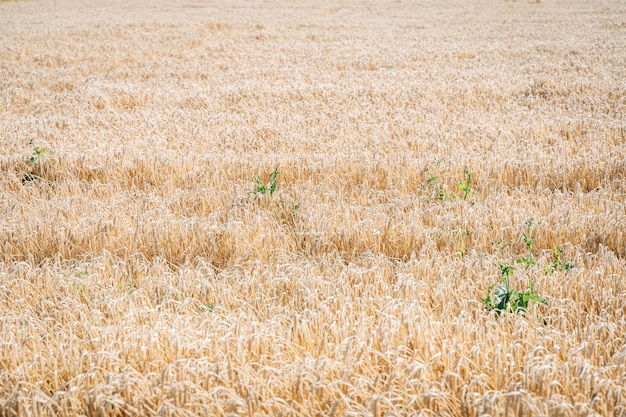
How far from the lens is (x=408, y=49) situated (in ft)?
62.2

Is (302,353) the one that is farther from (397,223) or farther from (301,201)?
(301,201)

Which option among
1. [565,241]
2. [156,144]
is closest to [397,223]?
[565,241]

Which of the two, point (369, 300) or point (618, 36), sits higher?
point (618, 36)

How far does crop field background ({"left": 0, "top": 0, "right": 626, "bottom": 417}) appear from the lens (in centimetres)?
250

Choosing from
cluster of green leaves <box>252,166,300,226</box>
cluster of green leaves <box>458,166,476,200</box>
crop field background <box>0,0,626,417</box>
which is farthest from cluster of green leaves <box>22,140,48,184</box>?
cluster of green leaves <box>458,166,476,200</box>

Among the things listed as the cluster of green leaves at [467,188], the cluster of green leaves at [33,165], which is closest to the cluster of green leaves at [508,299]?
the cluster of green leaves at [467,188]

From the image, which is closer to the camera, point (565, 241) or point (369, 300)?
point (369, 300)

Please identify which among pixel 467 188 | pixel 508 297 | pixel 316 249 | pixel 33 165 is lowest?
pixel 316 249

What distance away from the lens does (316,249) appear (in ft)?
14.3

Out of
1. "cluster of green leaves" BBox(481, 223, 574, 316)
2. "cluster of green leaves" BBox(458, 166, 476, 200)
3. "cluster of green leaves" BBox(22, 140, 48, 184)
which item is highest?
"cluster of green leaves" BBox(22, 140, 48, 184)

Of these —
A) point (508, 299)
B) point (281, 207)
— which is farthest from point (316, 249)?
point (508, 299)

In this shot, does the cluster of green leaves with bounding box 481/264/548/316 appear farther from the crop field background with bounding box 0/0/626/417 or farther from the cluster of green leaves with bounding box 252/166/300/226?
the cluster of green leaves with bounding box 252/166/300/226

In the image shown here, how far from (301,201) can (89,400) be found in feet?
10.5

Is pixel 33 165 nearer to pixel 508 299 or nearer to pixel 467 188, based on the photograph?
pixel 467 188
